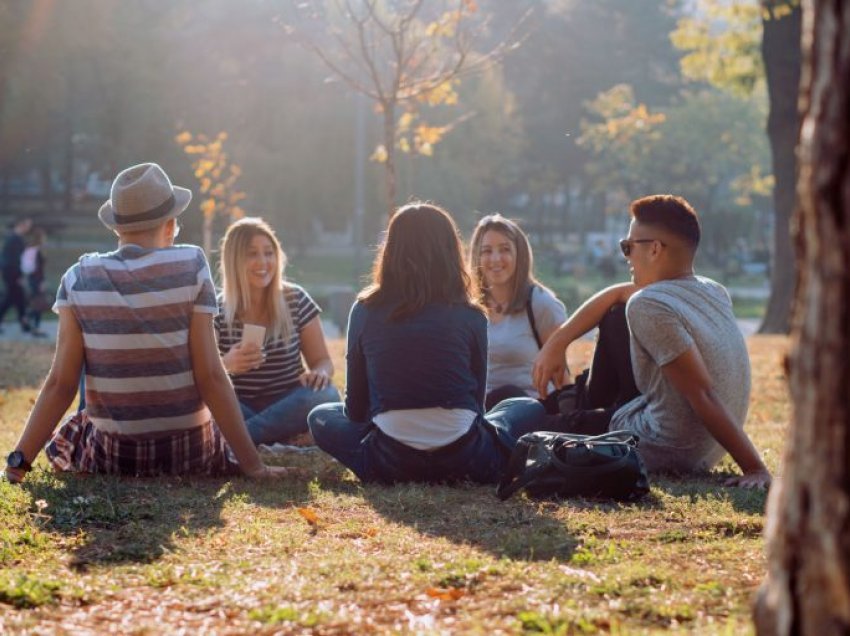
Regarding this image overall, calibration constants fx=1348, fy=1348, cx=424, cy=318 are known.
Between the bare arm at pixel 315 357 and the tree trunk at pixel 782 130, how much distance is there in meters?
11.5

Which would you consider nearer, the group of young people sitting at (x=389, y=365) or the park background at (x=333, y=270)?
the park background at (x=333, y=270)

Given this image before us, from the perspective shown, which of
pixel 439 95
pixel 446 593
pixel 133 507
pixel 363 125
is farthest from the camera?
pixel 363 125

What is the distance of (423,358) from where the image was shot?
19.9 feet

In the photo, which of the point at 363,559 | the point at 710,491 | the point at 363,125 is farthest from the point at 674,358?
the point at 363,125

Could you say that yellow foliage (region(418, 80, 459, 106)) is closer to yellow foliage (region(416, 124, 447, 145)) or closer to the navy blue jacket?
yellow foliage (region(416, 124, 447, 145))

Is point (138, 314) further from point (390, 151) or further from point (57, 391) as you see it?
point (390, 151)

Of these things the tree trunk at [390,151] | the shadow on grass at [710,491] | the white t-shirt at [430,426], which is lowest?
the shadow on grass at [710,491]

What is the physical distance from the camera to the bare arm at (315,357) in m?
8.12

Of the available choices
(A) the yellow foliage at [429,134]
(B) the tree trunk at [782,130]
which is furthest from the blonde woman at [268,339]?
(B) the tree trunk at [782,130]

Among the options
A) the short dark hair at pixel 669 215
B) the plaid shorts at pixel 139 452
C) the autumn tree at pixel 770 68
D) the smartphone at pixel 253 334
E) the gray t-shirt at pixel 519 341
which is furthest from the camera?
the autumn tree at pixel 770 68

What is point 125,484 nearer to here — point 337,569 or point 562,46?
point 337,569

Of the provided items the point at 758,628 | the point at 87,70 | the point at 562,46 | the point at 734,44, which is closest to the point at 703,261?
the point at 562,46

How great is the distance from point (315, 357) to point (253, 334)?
2.38 ft

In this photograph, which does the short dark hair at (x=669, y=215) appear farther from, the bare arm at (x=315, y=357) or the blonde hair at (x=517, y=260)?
the bare arm at (x=315, y=357)
